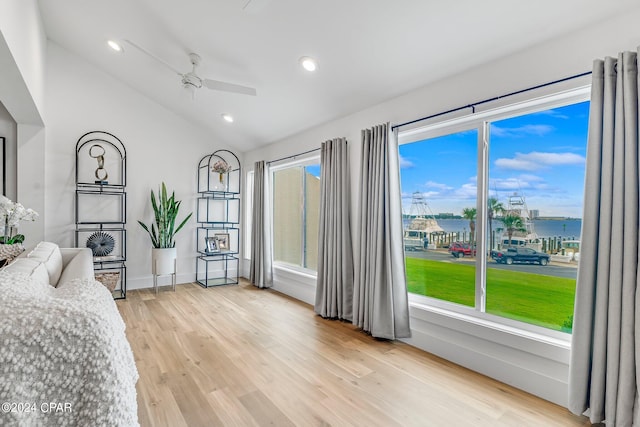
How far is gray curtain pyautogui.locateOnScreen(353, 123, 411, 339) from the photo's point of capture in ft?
9.62

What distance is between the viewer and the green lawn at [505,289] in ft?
7.52

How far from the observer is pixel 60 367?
2.43ft

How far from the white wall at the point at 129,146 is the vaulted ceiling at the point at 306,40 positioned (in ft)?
1.19

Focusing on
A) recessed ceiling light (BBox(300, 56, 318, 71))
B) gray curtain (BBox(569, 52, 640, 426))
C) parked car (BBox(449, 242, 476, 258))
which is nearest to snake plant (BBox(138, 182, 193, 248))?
recessed ceiling light (BBox(300, 56, 318, 71))

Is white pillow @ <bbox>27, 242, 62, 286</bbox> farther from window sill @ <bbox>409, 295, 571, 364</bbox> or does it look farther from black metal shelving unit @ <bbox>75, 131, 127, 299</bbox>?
black metal shelving unit @ <bbox>75, 131, 127, 299</bbox>

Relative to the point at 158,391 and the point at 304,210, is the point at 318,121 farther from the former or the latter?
the point at 158,391

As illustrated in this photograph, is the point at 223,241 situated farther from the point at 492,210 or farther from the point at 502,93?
the point at 502,93

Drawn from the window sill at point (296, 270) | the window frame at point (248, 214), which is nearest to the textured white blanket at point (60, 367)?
the window sill at point (296, 270)

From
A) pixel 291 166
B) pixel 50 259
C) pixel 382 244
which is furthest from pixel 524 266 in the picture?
pixel 291 166

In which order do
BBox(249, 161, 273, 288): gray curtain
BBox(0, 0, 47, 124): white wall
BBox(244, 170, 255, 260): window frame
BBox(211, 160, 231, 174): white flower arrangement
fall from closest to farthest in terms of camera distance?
BBox(0, 0, 47, 124): white wall
BBox(249, 161, 273, 288): gray curtain
BBox(211, 160, 231, 174): white flower arrangement
BBox(244, 170, 255, 260): window frame

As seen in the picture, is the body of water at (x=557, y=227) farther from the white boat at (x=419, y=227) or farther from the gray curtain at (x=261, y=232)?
the gray curtain at (x=261, y=232)

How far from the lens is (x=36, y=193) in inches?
162

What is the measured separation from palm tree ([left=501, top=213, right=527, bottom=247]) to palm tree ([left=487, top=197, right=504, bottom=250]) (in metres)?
0.05

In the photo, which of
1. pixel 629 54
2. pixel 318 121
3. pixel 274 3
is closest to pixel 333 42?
pixel 274 3
